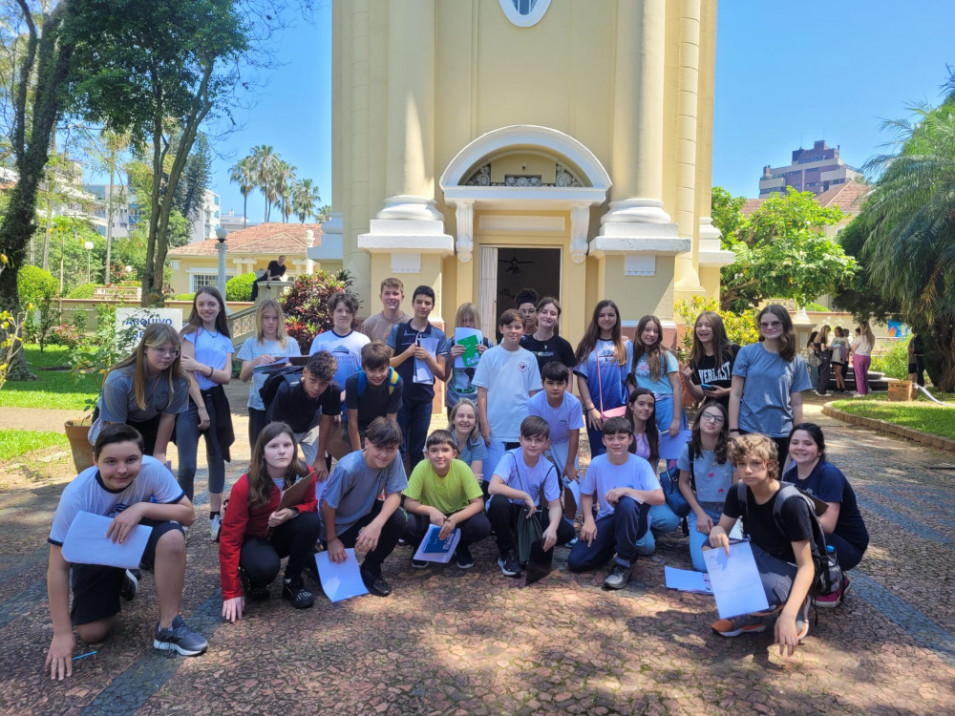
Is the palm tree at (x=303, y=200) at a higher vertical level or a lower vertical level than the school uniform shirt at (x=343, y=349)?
higher

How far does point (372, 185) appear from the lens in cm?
1273

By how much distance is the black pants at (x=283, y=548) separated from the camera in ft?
13.4

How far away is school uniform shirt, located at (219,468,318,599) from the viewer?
3.97 metres

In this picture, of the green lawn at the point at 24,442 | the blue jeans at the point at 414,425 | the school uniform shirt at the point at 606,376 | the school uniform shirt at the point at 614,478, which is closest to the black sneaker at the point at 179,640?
the school uniform shirt at the point at 614,478

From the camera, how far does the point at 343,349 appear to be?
596 centimetres

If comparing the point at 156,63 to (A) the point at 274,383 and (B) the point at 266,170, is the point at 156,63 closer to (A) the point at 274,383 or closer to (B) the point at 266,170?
(A) the point at 274,383

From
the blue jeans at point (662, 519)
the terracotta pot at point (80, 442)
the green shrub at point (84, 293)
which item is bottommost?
the blue jeans at point (662, 519)

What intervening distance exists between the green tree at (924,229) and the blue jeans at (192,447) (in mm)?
12112

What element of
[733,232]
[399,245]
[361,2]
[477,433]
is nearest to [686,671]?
[477,433]

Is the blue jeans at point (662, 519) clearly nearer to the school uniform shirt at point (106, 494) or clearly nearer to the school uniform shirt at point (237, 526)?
the school uniform shirt at point (237, 526)

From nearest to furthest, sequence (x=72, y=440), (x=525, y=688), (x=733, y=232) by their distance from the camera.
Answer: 1. (x=525, y=688)
2. (x=72, y=440)
3. (x=733, y=232)

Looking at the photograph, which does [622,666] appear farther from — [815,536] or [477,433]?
[477,433]

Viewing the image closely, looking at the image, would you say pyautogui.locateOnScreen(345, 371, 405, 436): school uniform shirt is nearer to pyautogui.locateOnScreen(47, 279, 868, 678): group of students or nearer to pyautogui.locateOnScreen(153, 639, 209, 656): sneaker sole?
pyautogui.locateOnScreen(47, 279, 868, 678): group of students

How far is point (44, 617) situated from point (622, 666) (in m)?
3.12
